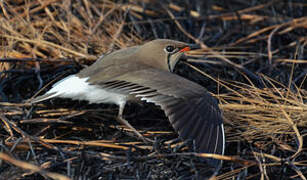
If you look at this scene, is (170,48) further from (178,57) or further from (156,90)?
(156,90)

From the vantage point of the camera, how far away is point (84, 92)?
309 centimetres

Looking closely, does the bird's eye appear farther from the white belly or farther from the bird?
the white belly

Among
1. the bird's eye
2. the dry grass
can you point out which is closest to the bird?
the bird's eye

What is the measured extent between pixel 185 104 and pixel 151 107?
72 cm

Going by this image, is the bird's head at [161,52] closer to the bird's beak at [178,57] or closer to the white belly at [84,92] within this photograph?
the bird's beak at [178,57]

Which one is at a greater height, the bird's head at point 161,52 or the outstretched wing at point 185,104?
the bird's head at point 161,52

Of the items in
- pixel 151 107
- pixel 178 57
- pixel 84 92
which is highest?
pixel 178 57

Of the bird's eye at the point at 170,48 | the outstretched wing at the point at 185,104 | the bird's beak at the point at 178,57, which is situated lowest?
the outstretched wing at the point at 185,104

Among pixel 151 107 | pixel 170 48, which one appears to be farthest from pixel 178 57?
pixel 151 107

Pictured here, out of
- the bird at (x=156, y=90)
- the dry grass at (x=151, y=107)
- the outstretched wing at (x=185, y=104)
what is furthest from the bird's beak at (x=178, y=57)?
the outstretched wing at (x=185, y=104)

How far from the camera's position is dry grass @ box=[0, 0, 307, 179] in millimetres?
2559

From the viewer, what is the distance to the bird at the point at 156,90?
262cm

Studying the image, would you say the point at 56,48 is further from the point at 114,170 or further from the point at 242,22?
the point at 242,22

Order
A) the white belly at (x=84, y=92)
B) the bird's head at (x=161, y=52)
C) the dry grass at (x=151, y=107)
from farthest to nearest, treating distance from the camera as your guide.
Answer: the bird's head at (x=161, y=52)
the white belly at (x=84, y=92)
the dry grass at (x=151, y=107)
